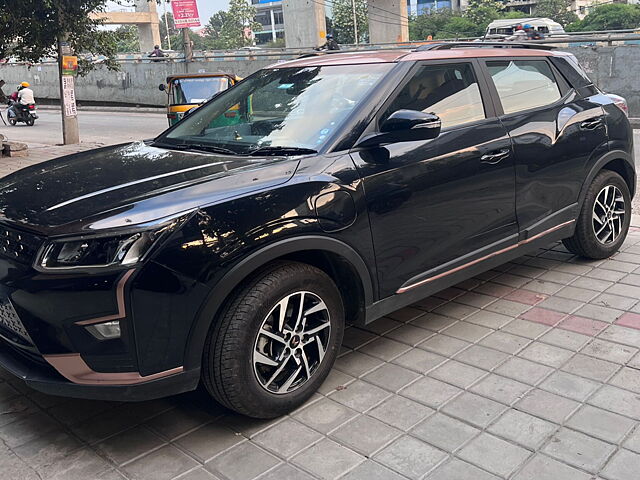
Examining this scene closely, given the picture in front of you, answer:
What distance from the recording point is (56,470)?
2.77 metres

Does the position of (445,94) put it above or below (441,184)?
above

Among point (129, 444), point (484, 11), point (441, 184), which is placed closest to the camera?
point (129, 444)

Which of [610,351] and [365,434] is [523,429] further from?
[610,351]

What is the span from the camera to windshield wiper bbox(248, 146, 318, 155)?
3343 mm

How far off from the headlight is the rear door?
2.51 meters

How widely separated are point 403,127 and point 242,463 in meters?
1.81

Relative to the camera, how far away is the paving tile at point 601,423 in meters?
2.90

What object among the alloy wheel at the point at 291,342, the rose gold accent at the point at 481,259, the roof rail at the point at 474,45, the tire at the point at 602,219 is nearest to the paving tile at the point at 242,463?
the alloy wheel at the point at 291,342

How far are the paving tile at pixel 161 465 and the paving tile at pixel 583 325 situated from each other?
96.3 inches

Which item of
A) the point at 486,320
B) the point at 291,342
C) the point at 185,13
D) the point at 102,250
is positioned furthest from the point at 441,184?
the point at 185,13

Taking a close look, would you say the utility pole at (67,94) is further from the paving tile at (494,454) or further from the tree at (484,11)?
the tree at (484,11)

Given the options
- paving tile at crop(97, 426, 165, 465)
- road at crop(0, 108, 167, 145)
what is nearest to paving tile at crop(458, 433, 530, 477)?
paving tile at crop(97, 426, 165, 465)

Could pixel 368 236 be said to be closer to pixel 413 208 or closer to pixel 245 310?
pixel 413 208

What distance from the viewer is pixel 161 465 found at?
2.80 m
